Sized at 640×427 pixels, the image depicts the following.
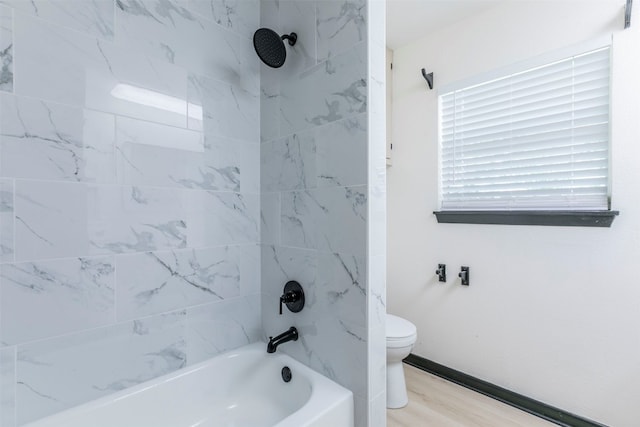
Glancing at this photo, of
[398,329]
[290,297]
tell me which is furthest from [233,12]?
[398,329]

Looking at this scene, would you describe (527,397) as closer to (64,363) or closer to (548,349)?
(548,349)

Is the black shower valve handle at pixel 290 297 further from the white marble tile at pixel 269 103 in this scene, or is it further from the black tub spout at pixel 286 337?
the white marble tile at pixel 269 103

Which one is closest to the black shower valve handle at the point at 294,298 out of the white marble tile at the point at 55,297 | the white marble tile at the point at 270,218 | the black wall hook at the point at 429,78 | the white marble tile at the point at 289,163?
the white marble tile at the point at 270,218

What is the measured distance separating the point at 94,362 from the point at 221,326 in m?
0.51

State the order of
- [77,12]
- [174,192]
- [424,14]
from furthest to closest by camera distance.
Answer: [424,14]
[174,192]
[77,12]

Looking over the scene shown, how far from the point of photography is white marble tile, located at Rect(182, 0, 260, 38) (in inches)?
55.9

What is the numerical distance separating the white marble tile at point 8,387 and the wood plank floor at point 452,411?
Result: 5.57 feet

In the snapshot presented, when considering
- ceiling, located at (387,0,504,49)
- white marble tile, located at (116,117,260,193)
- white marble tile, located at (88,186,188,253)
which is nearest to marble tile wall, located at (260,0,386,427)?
white marble tile, located at (116,117,260,193)

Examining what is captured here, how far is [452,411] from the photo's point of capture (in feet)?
5.98

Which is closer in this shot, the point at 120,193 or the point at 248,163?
the point at 120,193

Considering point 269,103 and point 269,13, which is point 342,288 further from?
point 269,13

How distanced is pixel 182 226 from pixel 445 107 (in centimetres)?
197

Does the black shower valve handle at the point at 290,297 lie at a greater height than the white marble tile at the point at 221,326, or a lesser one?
greater

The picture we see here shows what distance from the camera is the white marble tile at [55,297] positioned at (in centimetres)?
98
